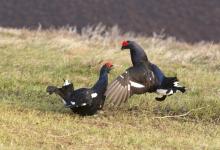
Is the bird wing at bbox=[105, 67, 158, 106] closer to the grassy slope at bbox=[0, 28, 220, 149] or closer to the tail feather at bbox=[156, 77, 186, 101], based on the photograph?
the tail feather at bbox=[156, 77, 186, 101]

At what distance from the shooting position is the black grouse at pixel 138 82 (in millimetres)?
8773

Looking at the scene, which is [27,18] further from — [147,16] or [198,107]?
[198,107]

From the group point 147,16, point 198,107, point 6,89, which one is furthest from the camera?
point 147,16

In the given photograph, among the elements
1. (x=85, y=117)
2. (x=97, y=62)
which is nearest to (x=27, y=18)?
(x=97, y=62)

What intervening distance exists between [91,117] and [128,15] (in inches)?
831

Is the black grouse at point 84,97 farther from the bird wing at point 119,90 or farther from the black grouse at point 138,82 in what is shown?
the bird wing at point 119,90

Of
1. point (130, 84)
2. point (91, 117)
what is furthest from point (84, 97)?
point (130, 84)

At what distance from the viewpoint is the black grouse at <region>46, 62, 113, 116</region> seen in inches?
356

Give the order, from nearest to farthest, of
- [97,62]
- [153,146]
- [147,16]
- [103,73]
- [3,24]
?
[153,146], [103,73], [97,62], [3,24], [147,16]

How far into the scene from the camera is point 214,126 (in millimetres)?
9320

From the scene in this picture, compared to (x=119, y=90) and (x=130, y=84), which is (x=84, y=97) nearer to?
(x=119, y=90)

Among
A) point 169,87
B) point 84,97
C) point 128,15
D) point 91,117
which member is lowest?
point 91,117

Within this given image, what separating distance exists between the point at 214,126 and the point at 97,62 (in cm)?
439

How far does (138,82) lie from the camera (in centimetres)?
901
